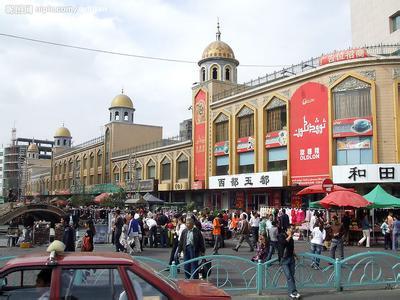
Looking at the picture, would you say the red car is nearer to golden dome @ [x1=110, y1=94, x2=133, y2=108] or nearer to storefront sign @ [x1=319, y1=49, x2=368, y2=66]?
storefront sign @ [x1=319, y1=49, x2=368, y2=66]

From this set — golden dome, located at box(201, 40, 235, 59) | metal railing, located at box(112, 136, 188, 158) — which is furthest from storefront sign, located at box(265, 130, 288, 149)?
metal railing, located at box(112, 136, 188, 158)

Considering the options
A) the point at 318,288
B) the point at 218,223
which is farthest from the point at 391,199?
the point at 318,288

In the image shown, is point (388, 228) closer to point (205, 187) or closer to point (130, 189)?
point (205, 187)

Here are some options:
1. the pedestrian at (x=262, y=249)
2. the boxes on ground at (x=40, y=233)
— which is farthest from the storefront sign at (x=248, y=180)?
the pedestrian at (x=262, y=249)

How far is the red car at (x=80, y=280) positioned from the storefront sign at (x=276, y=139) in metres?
27.5

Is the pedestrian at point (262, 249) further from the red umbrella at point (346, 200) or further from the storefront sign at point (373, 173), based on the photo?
the storefront sign at point (373, 173)

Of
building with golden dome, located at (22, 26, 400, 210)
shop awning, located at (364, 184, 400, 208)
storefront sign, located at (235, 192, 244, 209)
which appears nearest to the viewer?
shop awning, located at (364, 184, 400, 208)

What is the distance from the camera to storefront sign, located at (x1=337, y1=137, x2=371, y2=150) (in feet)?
86.4

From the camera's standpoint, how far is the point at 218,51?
42156mm

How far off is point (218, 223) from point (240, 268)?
7.27 meters

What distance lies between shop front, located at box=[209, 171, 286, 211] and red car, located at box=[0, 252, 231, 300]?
1051 inches

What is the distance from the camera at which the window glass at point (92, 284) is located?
14.9ft

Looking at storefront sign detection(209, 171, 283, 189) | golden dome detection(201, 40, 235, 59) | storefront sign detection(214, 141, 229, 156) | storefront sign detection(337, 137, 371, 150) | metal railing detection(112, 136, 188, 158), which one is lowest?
storefront sign detection(209, 171, 283, 189)

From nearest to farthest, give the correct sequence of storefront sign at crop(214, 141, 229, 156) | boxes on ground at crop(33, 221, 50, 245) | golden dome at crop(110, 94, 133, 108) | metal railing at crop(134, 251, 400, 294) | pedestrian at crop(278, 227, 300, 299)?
pedestrian at crop(278, 227, 300, 299)
metal railing at crop(134, 251, 400, 294)
boxes on ground at crop(33, 221, 50, 245)
storefront sign at crop(214, 141, 229, 156)
golden dome at crop(110, 94, 133, 108)
